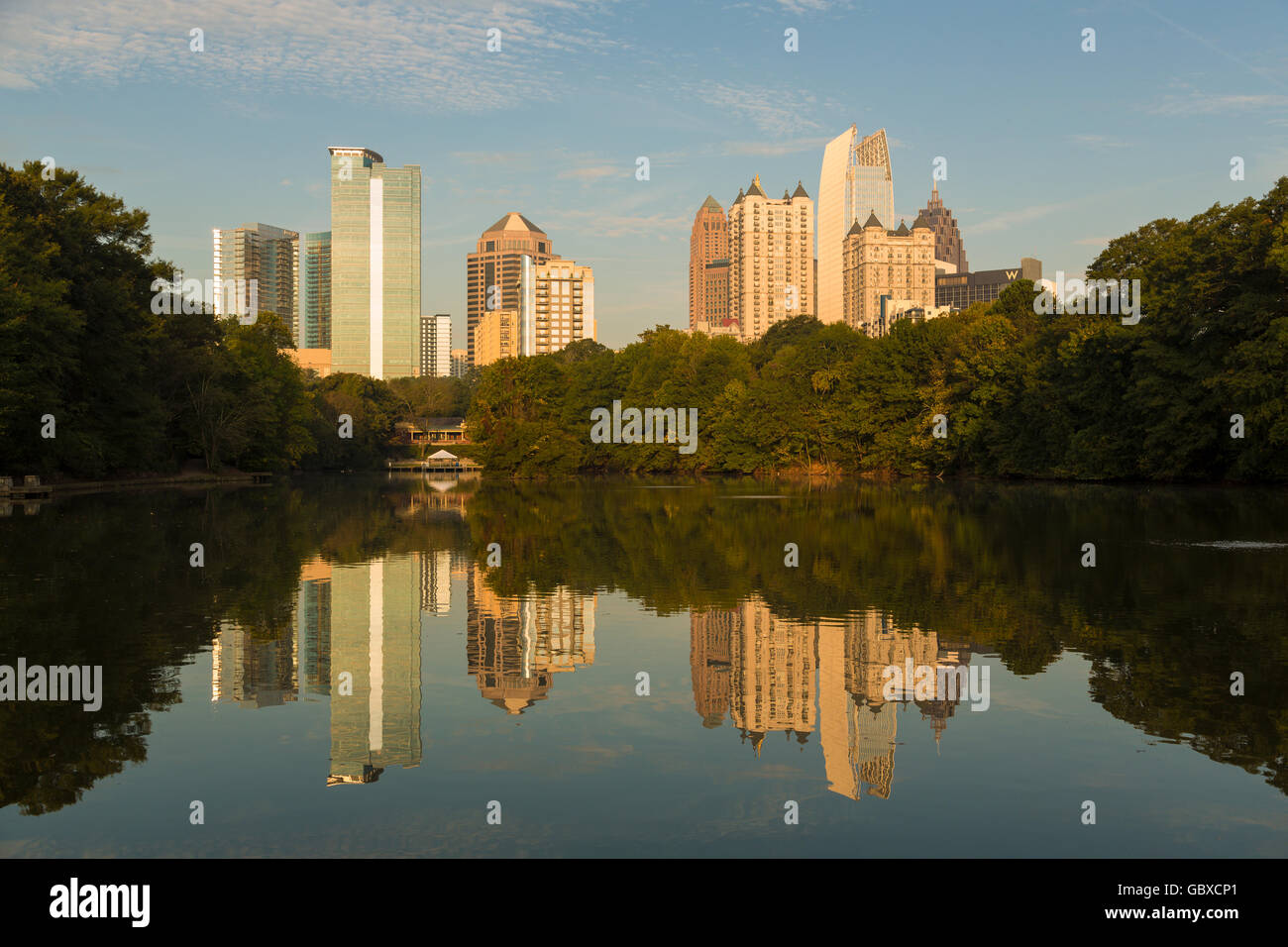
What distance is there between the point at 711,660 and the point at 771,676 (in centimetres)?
104

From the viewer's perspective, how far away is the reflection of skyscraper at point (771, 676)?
8.95m

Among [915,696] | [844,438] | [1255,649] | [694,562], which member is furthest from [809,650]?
[844,438]

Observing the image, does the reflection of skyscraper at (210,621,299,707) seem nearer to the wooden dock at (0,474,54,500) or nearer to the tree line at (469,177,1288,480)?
the wooden dock at (0,474,54,500)

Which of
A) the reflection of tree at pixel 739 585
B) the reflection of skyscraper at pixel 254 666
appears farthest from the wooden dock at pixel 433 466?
the reflection of skyscraper at pixel 254 666

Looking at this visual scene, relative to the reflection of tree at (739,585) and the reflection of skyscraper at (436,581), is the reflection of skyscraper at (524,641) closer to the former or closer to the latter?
the reflection of skyscraper at (436,581)

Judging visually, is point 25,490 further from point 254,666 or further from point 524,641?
point 524,641

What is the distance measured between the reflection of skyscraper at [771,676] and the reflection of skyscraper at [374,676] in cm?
293

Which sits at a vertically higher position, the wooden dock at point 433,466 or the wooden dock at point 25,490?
the wooden dock at point 433,466

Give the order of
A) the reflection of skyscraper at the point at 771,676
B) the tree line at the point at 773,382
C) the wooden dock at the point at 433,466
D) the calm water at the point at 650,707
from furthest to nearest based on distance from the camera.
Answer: the wooden dock at the point at 433,466 → the tree line at the point at 773,382 → the reflection of skyscraper at the point at 771,676 → the calm water at the point at 650,707

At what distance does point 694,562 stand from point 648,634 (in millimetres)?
7605

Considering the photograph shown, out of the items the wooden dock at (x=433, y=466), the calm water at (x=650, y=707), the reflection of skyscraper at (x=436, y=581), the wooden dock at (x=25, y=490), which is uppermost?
the wooden dock at (x=433, y=466)

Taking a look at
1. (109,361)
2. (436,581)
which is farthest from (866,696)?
(109,361)
